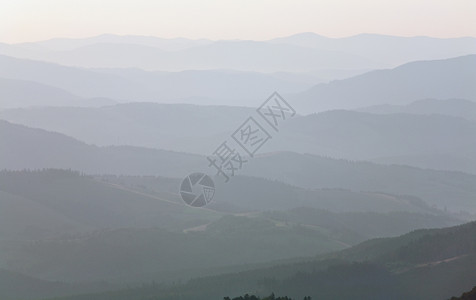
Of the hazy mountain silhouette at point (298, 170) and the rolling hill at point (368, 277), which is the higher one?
the hazy mountain silhouette at point (298, 170)

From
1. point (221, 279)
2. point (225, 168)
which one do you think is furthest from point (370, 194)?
point (221, 279)

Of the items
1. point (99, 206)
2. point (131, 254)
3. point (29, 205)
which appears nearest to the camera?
point (131, 254)

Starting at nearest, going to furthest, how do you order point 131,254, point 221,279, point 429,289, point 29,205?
point 429,289 → point 221,279 → point 131,254 → point 29,205

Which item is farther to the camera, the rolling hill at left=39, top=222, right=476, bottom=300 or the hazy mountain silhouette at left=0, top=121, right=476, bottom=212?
the hazy mountain silhouette at left=0, top=121, right=476, bottom=212

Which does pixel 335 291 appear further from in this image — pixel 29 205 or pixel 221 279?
pixel 29 205

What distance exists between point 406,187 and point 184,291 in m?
122

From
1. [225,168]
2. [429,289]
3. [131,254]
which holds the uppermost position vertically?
[225,168]

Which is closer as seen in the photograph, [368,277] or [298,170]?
[368,277]

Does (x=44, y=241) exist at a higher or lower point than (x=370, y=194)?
lower

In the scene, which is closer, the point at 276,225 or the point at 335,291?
the point at 335,291

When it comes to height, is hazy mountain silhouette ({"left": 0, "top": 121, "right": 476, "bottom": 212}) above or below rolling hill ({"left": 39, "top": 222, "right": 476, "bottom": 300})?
above

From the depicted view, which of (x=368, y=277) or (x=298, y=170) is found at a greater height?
(x=298, y=170)

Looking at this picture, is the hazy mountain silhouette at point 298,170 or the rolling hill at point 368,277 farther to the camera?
the hazy mountain silhouette at point 298,170

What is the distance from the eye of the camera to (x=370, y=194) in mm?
150375
